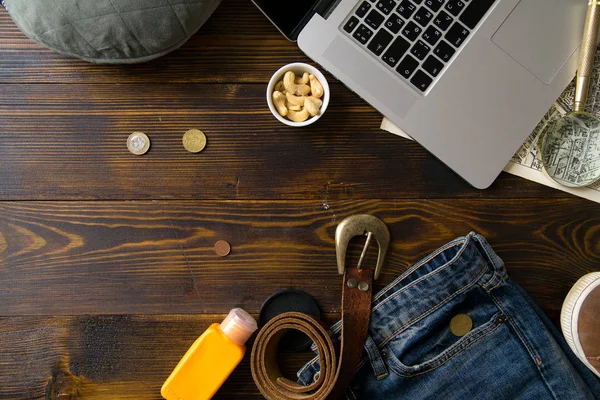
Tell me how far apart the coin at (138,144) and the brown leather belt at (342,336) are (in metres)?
0.27

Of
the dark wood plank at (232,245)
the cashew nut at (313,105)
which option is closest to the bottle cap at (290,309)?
the dark wood plank at (232,245)

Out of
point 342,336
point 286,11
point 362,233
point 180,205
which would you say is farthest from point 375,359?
point 286,11

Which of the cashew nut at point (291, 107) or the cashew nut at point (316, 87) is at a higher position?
the cashew nut at point (316, 87)

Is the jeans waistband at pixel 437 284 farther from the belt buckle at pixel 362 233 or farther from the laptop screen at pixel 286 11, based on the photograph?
the laptop screen at pixel 286 11

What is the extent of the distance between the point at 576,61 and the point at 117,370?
702 millimetres

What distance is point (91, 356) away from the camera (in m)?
0.65

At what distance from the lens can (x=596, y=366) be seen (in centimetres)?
62

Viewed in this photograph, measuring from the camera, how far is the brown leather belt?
1.99 ft

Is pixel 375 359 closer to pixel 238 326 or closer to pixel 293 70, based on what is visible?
pixel 238 326

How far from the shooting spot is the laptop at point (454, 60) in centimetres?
59

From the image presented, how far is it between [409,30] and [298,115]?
17 centimetres

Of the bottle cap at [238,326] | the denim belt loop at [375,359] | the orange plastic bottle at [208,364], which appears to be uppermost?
the denim belt loop at [375,359]

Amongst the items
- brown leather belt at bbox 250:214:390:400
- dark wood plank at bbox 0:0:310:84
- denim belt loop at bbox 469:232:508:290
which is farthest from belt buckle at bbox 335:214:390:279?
dark wood plank at bbox 0:0:310:84

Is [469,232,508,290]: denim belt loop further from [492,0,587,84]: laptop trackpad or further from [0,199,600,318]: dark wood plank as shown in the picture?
[492,0,587,84]: laptop trackpad
